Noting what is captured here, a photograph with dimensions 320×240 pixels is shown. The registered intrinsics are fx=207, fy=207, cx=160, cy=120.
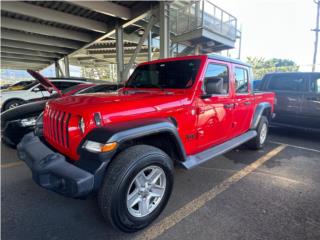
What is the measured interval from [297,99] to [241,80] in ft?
9.06

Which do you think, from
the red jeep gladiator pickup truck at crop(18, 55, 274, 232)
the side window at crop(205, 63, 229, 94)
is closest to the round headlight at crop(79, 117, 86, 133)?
the red jeep gladiator pickup truck at crop(18, 55, 274, 232)

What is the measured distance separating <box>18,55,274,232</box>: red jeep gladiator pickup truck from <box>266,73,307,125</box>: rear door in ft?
10.4

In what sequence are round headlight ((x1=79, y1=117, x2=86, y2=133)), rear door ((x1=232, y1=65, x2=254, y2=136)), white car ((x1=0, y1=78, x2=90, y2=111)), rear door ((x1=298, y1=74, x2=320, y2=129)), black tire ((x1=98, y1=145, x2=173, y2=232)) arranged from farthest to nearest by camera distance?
white car ((x1=0, y1=78, x2=90, y2=111)) < rear door ((x1=298, y1=74, x2=320, y2=129)) < rear door ((x1=232, y1=65, x2=254, y2=136)) < round headlight ((x1=79, y1=117, x2=86, y2=133)) < black tire ((x1=98, y1=145, x2=173, y2=232))

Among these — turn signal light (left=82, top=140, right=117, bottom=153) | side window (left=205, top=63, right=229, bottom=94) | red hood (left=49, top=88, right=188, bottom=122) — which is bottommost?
turn signal light (left=82, top=140, right=117, bottom=153)

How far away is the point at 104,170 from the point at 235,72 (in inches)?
108

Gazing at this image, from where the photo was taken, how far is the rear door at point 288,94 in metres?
5.45

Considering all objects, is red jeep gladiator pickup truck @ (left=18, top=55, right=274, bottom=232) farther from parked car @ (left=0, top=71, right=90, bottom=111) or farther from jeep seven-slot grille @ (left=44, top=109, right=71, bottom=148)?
parked car @ (left=0, top=71, right=90, bottom=111)

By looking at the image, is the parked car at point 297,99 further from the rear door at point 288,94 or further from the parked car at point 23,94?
the parked car at point 23,94

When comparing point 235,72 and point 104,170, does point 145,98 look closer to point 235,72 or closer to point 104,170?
point 104,170

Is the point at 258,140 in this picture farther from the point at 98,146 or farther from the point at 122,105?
the point at 98,146

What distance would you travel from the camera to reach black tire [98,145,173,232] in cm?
181

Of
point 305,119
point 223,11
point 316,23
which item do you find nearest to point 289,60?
point 316,23

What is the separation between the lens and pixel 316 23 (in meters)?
14.8

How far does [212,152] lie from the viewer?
297 centimetres
